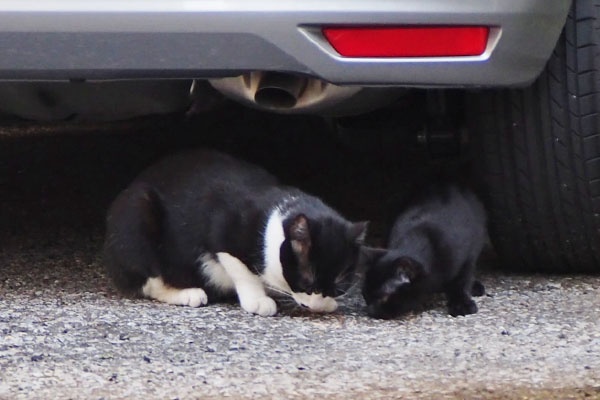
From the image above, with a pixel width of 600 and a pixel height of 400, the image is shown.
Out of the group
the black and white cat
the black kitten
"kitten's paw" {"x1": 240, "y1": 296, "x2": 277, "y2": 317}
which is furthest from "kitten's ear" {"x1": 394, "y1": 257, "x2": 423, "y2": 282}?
"kitten's paw" {"x1": 240, "y1": 296, "x2": 277, "y2": 317}

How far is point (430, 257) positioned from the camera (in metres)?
3.14

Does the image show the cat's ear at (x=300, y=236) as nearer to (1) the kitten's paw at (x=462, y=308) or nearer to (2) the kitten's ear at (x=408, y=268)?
(2) the kitten's ear at (x=408, y=268)

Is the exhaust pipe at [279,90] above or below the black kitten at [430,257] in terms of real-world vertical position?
above

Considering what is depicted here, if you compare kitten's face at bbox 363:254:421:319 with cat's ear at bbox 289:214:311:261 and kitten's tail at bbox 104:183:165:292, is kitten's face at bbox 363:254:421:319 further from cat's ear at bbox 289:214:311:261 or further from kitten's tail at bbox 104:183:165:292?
kitten's tail at bbox 104:183:165:292

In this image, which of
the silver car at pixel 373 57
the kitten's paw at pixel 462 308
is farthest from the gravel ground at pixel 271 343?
the silver car at pixel 373 57

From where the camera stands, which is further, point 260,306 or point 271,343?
point 260,306

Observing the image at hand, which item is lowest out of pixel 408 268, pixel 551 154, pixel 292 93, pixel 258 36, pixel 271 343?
pixel 271 343

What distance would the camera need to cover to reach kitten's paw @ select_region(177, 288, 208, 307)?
3.23 meters

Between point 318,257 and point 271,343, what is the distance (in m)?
0.34

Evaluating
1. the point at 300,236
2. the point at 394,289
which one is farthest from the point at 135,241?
the point at 394,289

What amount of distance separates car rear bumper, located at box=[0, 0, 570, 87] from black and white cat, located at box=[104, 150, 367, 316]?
17.7 inches

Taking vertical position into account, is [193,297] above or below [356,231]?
below

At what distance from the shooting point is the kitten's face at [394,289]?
3043mm

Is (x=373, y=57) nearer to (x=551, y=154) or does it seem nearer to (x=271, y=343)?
(x=551, y=154)
